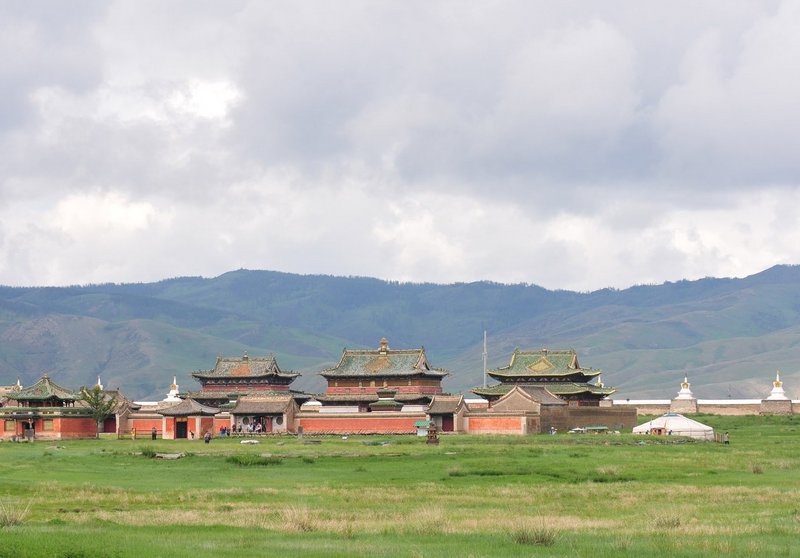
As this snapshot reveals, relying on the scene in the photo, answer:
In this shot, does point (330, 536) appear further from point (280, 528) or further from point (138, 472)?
point (138, 472)

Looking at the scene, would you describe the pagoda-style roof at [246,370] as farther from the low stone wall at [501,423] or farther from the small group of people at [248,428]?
the low stone wall at [501,423]

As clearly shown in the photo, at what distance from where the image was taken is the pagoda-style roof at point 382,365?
435ft

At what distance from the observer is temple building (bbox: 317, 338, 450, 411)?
130000 mm

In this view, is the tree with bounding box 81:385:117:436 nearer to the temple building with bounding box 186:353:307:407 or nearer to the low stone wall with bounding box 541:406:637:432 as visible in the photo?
the temple building with bounding box 186:353:307:407

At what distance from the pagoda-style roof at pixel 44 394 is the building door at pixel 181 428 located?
11612 millimetres

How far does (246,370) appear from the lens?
143 metres

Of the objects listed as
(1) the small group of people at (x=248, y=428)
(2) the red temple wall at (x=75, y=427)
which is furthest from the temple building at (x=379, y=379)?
(2) the red temple wall at (x=75, y=427)

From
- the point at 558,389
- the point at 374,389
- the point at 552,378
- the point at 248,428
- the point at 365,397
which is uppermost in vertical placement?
the point at 552,378

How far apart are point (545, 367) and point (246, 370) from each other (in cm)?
3282

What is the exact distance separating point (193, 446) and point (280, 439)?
14.4 metres

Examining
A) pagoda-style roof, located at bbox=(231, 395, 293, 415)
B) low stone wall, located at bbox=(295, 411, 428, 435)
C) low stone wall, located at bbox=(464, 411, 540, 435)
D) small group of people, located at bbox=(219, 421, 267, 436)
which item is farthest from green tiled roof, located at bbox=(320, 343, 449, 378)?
low stone wall, located at bbox=(464, 411, 540, 435)

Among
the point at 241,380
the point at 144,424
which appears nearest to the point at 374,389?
the point at 241,380

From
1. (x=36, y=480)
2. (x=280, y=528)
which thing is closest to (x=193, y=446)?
(x=36, y=480)

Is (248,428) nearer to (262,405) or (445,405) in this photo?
(262,405)
